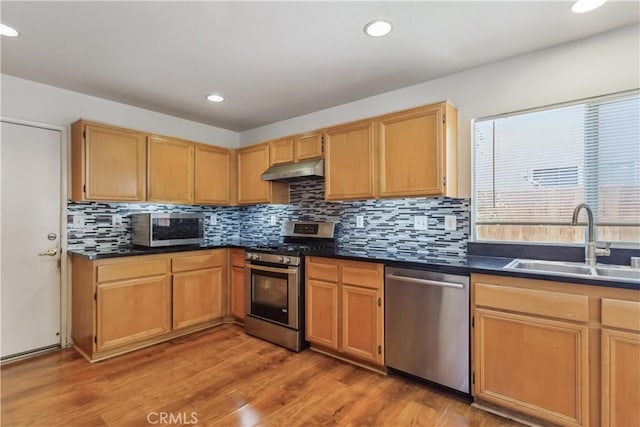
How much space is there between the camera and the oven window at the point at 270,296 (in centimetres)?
300

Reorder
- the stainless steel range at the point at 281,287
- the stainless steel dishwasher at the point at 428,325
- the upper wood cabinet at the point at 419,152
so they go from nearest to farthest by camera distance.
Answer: the stainless steel dishwasher at the point at 428,325 → the upper wood cabinet at the point at 419,152 → the stainless steel range at the point at 281,287

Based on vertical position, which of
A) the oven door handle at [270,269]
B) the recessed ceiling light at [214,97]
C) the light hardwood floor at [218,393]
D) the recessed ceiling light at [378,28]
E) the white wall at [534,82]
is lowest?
the light hardwood floor at [218,393]

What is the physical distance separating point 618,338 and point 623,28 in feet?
6.21

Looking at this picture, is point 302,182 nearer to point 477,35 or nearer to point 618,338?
point 477,35

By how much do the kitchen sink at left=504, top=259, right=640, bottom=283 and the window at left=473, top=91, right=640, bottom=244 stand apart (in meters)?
0.20

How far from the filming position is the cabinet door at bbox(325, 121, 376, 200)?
9.09 ft

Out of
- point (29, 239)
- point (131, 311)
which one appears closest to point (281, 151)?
point (131, 311)

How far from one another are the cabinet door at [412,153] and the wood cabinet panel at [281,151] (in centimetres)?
108

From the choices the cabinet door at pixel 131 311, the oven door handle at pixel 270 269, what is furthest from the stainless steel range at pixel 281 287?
the cabinet door at pixel 131 311

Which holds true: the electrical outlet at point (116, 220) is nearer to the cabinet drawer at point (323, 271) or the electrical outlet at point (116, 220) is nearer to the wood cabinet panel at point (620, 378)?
the cabinet drawer at point (323, 271)

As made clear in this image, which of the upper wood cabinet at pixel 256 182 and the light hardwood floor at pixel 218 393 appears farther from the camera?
the upper wood cabinet at pixel 256 182

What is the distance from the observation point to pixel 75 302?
2930 mm

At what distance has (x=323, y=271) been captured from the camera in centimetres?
280

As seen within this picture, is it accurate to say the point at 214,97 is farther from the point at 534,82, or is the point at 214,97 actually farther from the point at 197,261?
the point at 534,82
